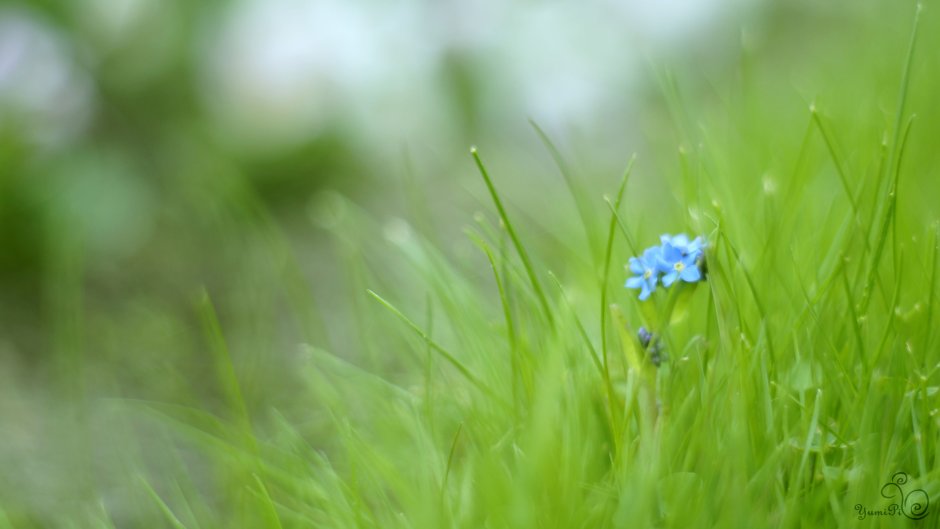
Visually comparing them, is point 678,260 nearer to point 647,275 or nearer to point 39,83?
point 647,275

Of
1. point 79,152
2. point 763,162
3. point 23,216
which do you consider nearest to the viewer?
point 763,162

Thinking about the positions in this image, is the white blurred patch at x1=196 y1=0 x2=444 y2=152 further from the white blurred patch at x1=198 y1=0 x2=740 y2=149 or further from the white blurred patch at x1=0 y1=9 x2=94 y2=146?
the white blurred patch at x1=0 y1=9 x2=94 y2=146

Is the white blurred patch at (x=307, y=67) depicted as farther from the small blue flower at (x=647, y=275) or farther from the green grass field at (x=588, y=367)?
the small blue flower at (x=647, y=275)

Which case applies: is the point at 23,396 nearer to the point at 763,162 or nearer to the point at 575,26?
the point at 763,162

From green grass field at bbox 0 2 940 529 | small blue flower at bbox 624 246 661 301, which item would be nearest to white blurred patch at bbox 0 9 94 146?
green grass field at bbox 0 2 940 529

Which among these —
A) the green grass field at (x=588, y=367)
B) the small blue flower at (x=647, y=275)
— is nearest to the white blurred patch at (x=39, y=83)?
the green grass field at (x=588, y=367)

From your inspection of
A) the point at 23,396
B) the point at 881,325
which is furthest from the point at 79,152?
the point at 881,325
